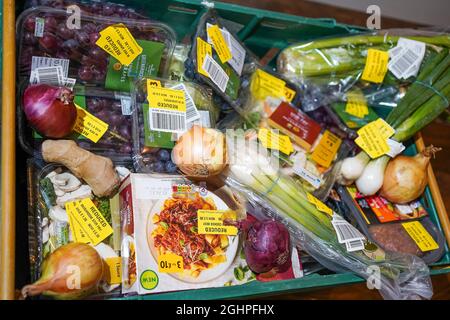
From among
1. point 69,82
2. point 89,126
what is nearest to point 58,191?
point 89,126

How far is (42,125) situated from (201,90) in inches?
16.9

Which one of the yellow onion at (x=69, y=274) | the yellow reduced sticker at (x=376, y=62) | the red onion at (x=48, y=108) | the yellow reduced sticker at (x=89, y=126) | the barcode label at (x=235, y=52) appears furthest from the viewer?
the yellow reduced sticker at (x=376, y=62)

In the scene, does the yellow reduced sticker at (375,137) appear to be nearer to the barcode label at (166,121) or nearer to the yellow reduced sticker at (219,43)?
the yellow reduced sticker at (219,43)

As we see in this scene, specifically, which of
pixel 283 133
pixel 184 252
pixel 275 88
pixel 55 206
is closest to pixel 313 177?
pixel 283 133

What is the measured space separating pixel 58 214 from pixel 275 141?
0.62 meters

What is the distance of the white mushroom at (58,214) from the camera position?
1096 millimetres

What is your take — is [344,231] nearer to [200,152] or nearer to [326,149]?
[326,149]

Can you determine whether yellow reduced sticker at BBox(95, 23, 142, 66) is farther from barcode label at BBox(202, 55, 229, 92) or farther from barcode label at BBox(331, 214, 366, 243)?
barcode label at BBox(331, 214, 366, 243)

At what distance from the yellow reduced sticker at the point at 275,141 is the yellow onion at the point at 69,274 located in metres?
0.57

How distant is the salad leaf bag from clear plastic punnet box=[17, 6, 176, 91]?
32 cm

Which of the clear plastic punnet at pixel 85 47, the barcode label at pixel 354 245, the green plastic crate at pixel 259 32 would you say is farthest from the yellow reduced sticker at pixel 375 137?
the clear plastic punnet at pixel 85 47

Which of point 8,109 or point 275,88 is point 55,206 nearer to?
point 8,109

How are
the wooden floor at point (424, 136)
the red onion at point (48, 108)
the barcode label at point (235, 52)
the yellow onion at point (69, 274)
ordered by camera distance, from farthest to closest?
the wooden floor at point (424, 136) < the barcode label at point (235, 52) < the red onion at point (48, 108) < the yellow onion at point (69, 274)

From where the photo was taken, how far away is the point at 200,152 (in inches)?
43.8
